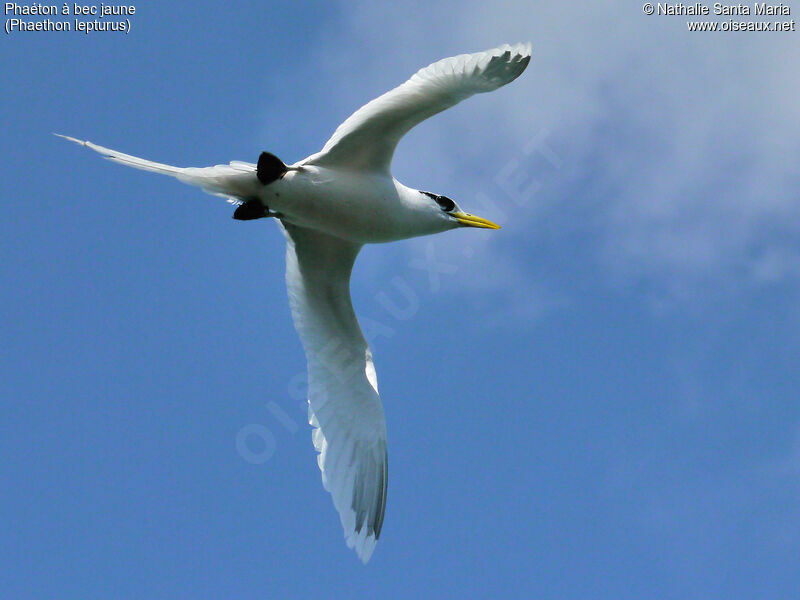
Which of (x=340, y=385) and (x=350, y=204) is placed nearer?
(x=350, y=204)

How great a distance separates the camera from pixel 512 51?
10125 mm

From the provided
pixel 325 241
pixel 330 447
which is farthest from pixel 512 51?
pixel 330 447

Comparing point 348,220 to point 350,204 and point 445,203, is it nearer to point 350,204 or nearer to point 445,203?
point 350,204

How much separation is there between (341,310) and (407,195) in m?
1.63

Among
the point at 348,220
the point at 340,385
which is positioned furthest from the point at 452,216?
the point at 340,385

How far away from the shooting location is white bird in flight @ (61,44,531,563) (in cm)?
1029

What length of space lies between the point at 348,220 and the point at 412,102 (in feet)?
4.75

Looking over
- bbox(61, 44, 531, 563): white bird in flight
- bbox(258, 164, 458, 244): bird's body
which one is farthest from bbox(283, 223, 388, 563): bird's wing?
bbox(258, 164, 458, 244): bird's body

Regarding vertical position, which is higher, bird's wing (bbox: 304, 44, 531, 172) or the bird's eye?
bird's wing (bbox: 304, 44, 531, 172)

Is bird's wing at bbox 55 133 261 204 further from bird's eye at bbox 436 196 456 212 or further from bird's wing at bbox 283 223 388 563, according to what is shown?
bird's eye at bbox 436 196 456 212

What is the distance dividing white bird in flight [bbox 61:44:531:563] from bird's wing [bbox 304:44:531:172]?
0.4 inches

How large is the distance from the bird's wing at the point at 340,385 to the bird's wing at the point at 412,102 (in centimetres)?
116

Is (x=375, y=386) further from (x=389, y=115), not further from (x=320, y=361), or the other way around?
(x=389, y=115)

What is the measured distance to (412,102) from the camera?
1041cm
